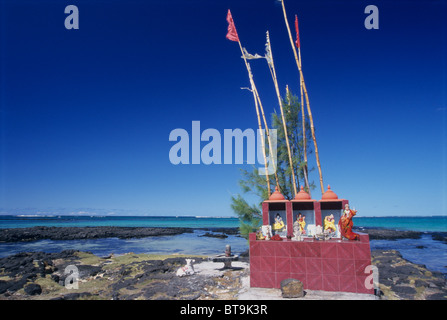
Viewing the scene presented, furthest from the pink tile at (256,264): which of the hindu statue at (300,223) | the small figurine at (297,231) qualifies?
the hindu statue at (300,223)

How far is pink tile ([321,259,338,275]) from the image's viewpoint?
9.37 meters

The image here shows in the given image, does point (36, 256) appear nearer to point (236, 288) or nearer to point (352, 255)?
point (236, 288)

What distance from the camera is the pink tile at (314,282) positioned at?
9492 mm

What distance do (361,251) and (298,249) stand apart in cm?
219

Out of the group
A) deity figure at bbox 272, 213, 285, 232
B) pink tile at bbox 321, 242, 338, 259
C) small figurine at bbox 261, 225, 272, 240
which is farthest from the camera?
deity figure at bbox 272, 213, 285, 232

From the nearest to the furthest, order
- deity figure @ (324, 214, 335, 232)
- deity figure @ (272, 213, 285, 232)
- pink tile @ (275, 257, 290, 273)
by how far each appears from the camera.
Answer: pink tile @ (275, 257, 290, 273)
deity figure @ (324, 214, 335, 232)
deity figure @ (272, 213, 285, 232)

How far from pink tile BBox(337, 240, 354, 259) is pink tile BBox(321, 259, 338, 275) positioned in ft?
0.98

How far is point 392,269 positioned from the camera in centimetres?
1570

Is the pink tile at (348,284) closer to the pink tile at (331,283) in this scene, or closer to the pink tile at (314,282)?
the pink tile at (331,283)

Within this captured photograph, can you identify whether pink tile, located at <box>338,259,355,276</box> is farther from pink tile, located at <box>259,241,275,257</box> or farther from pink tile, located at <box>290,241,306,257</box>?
pink tile, located at <box>259,241,275,257</box>

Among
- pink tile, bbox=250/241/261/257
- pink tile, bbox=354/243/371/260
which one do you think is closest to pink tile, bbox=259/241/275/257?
pink tile, bbox=250/241/261/257

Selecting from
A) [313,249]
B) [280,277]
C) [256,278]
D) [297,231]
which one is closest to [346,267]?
[313,249]
